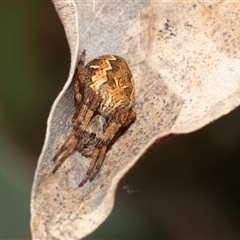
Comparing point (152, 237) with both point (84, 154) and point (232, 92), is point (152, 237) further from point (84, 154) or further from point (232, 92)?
point (232, 92)

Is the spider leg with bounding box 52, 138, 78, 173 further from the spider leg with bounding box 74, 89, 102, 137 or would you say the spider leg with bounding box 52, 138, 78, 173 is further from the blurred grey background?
the blurred grey background

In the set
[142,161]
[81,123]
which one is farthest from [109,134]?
[142,161]

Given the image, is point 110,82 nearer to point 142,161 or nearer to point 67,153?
point 67,153

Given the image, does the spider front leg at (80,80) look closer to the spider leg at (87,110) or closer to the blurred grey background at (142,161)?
the spider leg at (87,110)

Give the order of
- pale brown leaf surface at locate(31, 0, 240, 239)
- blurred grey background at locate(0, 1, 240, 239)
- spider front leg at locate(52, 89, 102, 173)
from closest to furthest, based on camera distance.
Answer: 1. pale brown leaf surface at locate(31, 0, 240, 239)
2. spider front leg at locate(52, 89, 102, 173)
3. blurred grey background at locate(0, 1, 240, 239)

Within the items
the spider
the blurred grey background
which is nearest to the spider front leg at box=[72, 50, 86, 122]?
the spider

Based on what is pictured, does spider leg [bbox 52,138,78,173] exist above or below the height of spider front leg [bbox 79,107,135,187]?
above
